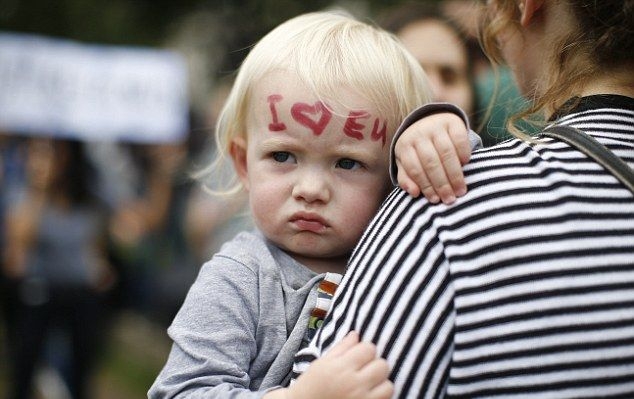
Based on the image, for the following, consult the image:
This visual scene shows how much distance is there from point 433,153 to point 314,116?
1.29 feet

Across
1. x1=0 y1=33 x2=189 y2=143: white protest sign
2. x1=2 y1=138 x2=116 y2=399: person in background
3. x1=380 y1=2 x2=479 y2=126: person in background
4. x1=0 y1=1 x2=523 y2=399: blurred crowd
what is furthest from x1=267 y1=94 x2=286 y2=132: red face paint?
x1=0 y1=33 x2=189 y2=143: white protest sign

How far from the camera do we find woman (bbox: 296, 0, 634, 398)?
123cm

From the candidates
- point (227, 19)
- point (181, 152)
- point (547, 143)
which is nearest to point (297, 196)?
point (547, 143)

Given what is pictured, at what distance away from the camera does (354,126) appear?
179 cm

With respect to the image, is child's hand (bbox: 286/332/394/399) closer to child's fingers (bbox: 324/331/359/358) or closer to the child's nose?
child's fingers (bbox: 324/331/359/358)

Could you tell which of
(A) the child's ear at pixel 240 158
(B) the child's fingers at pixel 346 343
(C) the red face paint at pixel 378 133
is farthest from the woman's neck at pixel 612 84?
(A) the child's ear at pixel 240 158

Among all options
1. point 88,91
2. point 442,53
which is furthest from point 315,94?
point 88,91

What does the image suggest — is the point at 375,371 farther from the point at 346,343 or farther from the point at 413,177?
the point at 413,177

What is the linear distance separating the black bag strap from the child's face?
1.72ft

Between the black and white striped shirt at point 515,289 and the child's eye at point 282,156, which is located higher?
the child's eye at point 282,156

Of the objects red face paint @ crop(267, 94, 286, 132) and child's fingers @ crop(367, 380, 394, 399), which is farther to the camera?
red face paint @ crop(267, 94, 286, 132)

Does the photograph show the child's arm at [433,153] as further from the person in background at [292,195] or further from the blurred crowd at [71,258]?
the blurred crowd at [71,258]

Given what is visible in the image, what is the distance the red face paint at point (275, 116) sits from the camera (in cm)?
182

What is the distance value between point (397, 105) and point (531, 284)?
0.75 m
